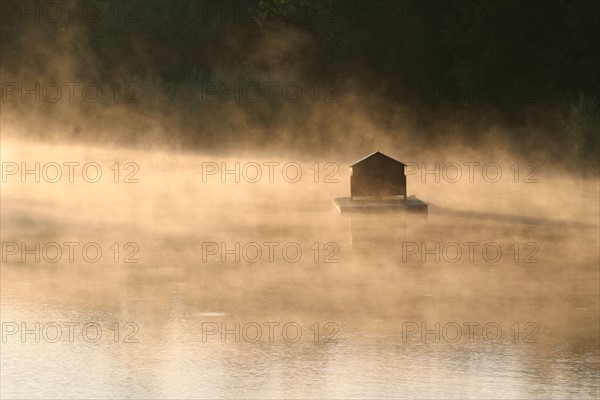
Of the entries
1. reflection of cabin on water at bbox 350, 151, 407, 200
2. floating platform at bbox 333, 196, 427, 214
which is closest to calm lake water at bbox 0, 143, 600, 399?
floating platform at bbox 333, 196, 427, 214

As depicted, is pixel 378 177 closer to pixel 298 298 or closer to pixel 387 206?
pixel 387 206

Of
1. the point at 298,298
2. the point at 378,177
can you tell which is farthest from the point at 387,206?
the point at 298,298

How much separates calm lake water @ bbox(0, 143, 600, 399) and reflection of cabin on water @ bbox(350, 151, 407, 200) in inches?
36.4

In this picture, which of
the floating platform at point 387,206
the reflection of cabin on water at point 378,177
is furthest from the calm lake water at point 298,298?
the reflection of cabin on water at point 378,177

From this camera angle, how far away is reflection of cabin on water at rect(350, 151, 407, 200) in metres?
25.3

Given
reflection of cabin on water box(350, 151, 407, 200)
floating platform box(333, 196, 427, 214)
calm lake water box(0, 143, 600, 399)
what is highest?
reflection of cabin on water box(350, 151, 407, 200)

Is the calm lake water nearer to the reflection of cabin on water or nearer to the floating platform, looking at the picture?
the floating platform

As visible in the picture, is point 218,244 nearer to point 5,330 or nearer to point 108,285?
point 108,285

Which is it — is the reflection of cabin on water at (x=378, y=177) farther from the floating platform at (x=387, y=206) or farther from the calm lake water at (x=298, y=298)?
the calm lake water at (x=298, y=298)

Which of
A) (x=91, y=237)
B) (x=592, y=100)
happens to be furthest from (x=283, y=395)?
(x=592, y=100)

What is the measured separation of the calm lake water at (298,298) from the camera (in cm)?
1183

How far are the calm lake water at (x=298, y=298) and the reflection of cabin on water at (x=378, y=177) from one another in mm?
925

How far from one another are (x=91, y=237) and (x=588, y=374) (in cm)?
1236

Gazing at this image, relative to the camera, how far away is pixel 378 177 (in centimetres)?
2538
